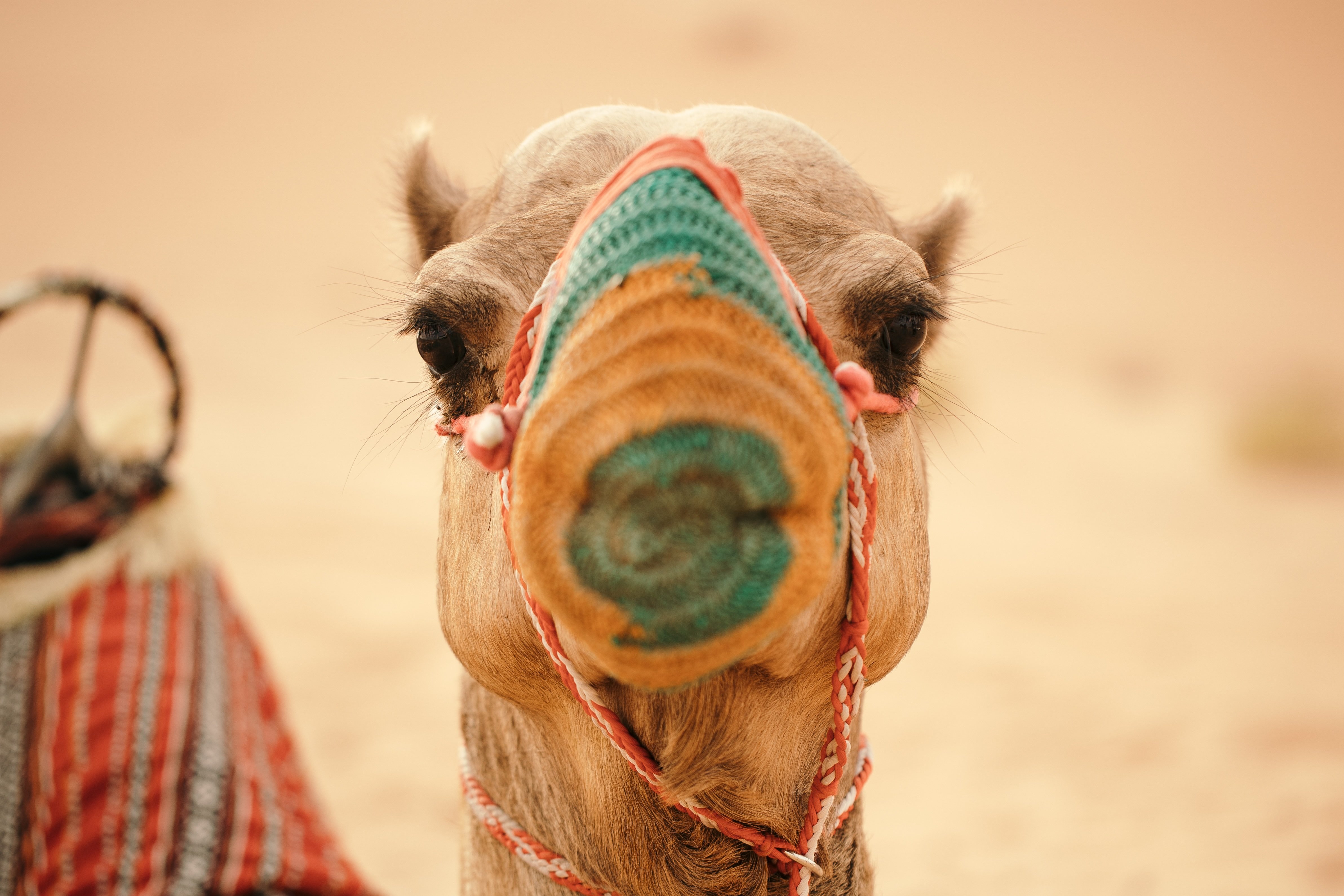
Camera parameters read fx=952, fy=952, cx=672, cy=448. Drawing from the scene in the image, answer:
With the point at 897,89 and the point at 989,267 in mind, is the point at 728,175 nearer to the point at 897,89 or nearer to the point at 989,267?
the point at 989,267

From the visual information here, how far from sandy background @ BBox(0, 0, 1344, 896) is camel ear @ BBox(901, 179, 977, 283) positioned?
89 mm

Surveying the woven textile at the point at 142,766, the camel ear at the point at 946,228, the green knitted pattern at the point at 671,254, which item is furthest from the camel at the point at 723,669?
the woven textile at the point at 142,766

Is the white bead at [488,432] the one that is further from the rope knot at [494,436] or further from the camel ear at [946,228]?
the camel ear at [946,228]

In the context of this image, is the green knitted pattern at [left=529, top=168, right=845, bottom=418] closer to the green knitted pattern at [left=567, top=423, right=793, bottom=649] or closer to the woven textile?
the green knitted pattern at [left=567, top=423, right=793, bottom=649]

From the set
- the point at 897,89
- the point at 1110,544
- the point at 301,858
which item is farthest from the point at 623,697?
the point at 897,89

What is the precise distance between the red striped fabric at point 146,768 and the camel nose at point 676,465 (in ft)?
6.42

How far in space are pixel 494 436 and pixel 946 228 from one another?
1.38m

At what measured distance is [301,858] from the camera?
2.49m

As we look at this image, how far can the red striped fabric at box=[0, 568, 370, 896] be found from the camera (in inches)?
96.0

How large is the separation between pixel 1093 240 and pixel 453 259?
79.9 ft

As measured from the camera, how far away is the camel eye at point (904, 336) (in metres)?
1.39

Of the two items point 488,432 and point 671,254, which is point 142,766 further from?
point 671,254

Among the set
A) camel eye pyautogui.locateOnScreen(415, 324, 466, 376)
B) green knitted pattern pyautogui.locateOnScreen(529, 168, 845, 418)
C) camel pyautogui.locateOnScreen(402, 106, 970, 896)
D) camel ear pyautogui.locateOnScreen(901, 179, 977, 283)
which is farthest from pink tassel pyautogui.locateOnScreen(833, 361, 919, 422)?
camel ear pyautogui.locateOnScreen(901, 179, 977, 283)

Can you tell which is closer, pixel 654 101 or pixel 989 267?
pixel 654 101
